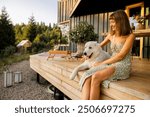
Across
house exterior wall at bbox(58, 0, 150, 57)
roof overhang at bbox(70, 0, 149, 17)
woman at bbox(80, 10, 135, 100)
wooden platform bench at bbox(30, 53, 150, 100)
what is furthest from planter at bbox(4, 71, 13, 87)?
woman at bbox(80, 10, 135, 100)

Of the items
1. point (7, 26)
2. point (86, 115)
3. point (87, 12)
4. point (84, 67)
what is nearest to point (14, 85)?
point (87, 12)

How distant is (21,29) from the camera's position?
1678cm

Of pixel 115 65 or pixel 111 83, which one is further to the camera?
pixel 115 65

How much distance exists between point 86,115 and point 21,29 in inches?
592

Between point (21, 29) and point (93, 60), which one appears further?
point (21, 29)

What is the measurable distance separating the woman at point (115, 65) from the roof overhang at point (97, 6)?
3.70 m

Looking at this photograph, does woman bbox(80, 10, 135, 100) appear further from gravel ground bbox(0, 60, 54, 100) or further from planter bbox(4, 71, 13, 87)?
planter bbox(4, 71, 13, 87)

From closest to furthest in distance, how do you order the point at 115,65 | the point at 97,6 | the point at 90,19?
the point at 115,65, the point at 97,6, the point at 90,19

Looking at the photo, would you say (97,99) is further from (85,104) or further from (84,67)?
(84,67)

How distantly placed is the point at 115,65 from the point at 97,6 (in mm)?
5313

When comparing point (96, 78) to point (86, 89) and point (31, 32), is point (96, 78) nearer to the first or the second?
point (86, 89)

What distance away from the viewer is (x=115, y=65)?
2.46 m

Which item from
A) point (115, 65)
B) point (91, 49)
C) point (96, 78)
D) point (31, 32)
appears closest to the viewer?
point (96, 78)

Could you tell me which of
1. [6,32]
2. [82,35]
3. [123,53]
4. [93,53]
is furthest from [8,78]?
[6,32]
